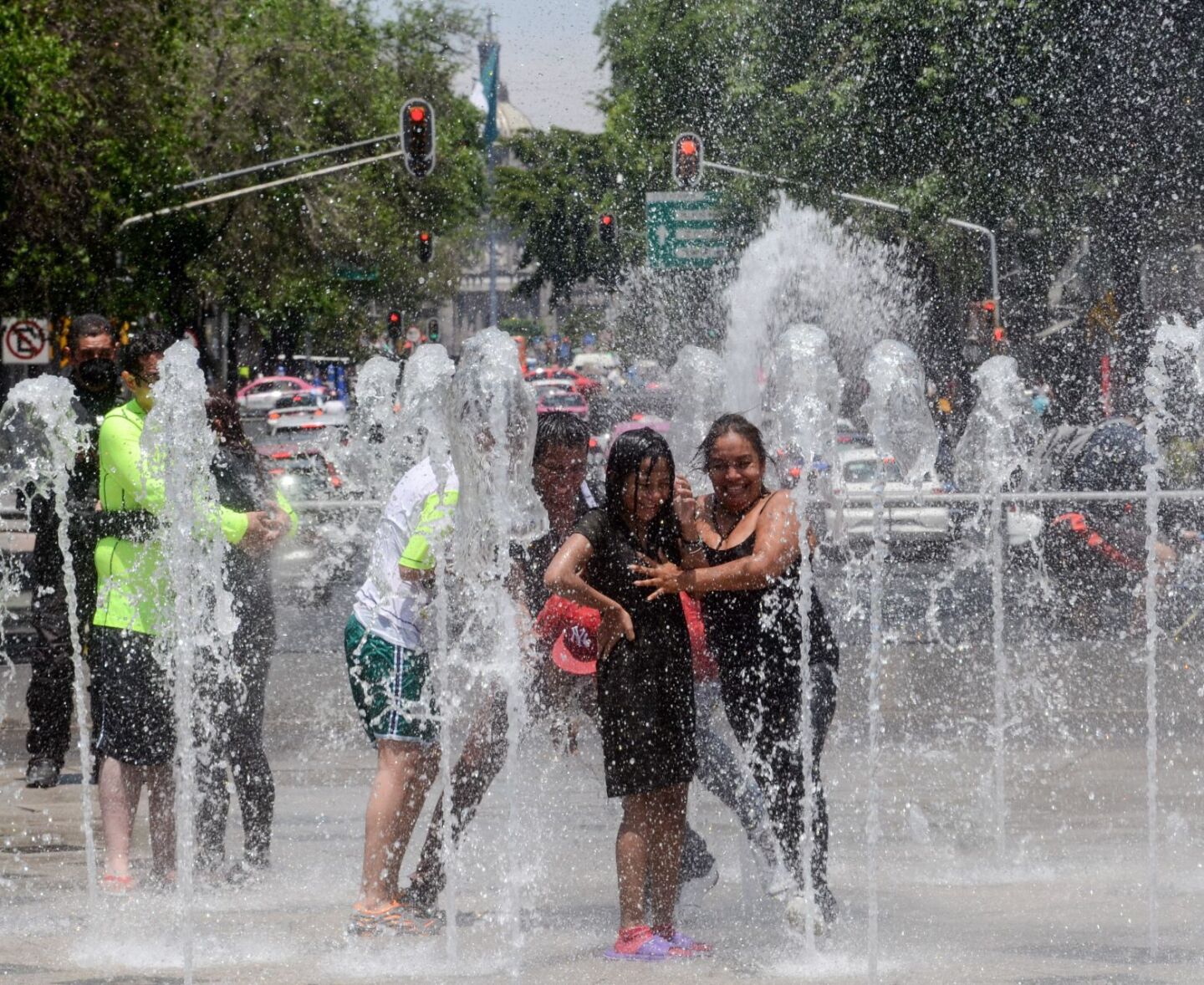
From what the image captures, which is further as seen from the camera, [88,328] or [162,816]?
[88,328]

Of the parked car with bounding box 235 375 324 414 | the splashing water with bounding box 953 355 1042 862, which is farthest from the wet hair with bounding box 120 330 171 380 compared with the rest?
the parked car with bounding box 235 375 324 414

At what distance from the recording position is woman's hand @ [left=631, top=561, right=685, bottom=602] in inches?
211

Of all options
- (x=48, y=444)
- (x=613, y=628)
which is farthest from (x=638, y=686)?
(x=48, y=444)

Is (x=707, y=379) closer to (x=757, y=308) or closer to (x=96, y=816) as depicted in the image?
(x=96, y=816)

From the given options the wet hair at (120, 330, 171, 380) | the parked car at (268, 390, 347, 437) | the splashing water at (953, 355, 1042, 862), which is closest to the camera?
the wet hair at (120, 330, 171, 380)

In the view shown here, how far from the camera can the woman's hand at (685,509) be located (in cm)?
548

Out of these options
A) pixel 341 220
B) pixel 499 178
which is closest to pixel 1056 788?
pixel 341 220

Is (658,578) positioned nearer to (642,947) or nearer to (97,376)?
(642,947)

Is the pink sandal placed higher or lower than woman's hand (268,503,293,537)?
lower

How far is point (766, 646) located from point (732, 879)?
135cm

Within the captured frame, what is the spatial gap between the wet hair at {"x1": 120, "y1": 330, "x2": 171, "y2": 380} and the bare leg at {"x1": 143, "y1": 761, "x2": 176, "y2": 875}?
118 centimetres

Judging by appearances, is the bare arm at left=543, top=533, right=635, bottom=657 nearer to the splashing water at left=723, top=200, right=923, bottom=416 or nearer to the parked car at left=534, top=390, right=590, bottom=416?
the splashing water at left=723, top=200, right=923, bottom=416

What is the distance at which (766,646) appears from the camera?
5723mm

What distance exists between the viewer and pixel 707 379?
1134 centimetres
